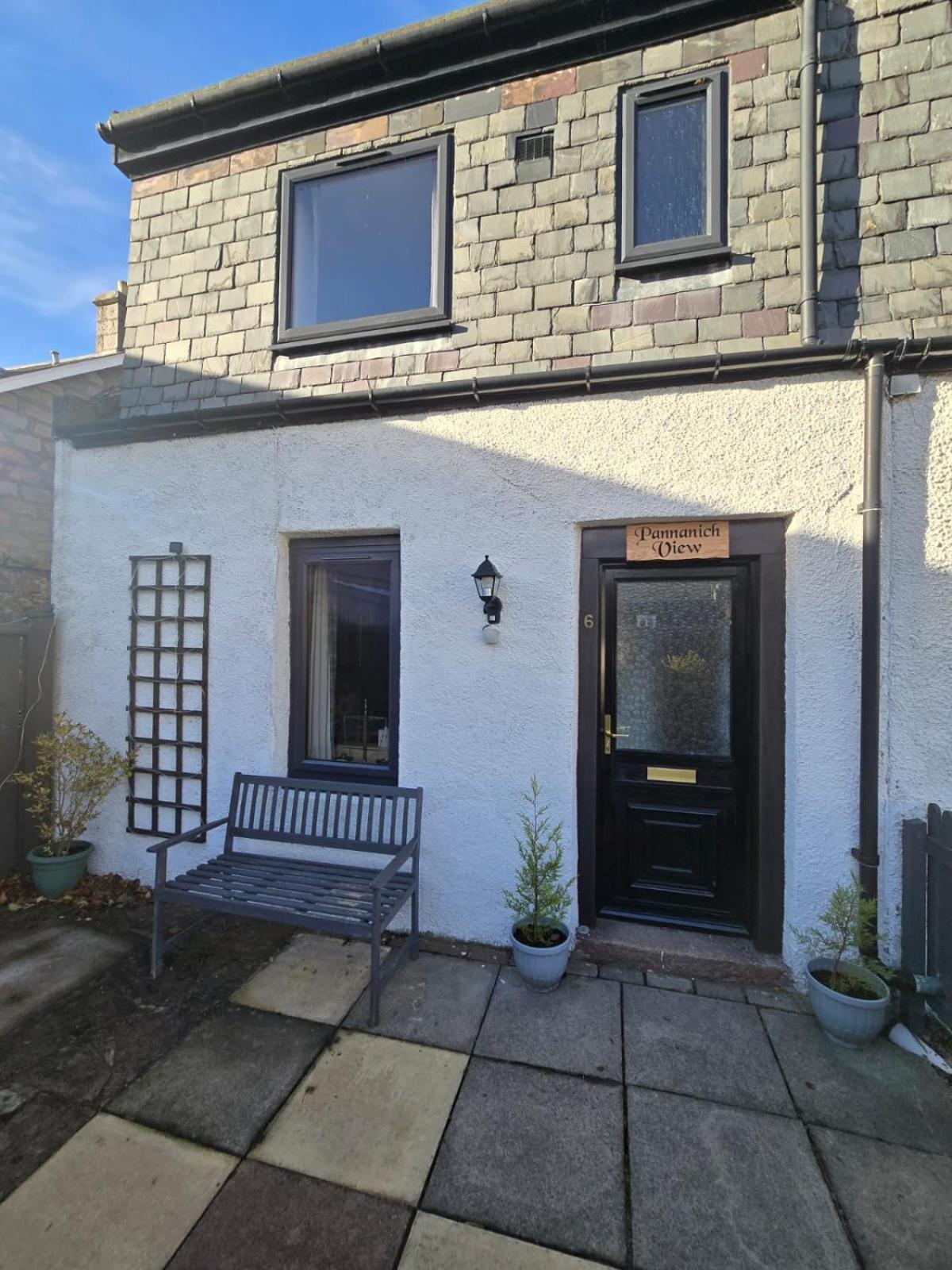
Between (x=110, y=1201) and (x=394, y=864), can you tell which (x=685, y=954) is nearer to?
(x=394, y=864)

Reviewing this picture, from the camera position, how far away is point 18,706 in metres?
4.45

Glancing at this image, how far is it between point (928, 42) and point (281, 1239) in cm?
666

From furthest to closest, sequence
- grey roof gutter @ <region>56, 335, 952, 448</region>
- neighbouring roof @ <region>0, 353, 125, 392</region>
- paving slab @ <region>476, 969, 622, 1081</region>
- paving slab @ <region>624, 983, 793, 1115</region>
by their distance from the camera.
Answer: neighbouring roof @ <region>0, 353, 125, 392</region>
grey roof gutter @ <region>56, 335, 952, 448</region>
paving slab @ <region>476, 969, 622, 1081</region>
paving slab @ <region>624, 983, 793, 1115</region>

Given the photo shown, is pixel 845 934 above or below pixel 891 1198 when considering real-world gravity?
above

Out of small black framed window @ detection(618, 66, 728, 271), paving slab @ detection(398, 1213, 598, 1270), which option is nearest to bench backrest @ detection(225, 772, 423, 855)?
paving slab @ detection(398, 1213, 598, 1270)

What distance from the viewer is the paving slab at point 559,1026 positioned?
2.64m

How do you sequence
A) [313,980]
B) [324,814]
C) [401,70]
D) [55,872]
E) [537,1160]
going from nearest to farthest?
[537,1160] → [313,980] → [324,814] → [401,70] → [55,872]

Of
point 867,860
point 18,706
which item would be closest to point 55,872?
point 18,706

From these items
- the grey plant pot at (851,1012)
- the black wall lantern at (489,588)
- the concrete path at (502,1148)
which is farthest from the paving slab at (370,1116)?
the black wall lantern at (489,588)

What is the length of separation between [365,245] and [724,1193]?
5.90 metres

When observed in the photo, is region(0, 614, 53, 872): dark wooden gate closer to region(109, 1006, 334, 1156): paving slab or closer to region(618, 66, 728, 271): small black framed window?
region(109, 1006, 334, 1156): paving slab

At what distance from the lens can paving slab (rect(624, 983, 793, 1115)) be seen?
8.12 feet

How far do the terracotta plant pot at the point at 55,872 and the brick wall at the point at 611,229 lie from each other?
368 cm

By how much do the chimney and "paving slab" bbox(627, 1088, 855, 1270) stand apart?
809cm
